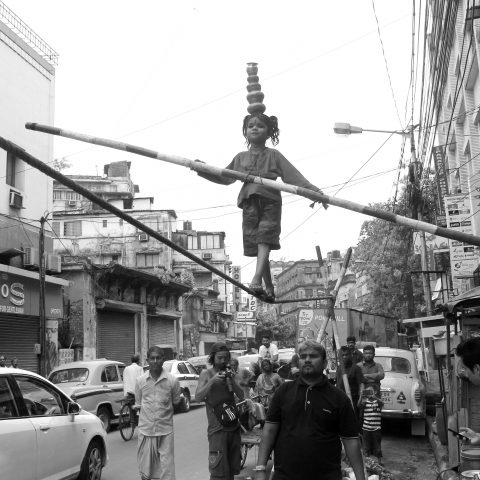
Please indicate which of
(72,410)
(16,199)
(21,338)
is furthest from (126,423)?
(16,199)

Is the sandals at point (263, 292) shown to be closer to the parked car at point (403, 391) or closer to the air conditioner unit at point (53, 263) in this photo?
the parked car at point (403, 391)

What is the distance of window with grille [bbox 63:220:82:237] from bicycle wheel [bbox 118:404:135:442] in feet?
94.0

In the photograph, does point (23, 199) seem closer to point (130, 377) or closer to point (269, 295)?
point (130, 377)

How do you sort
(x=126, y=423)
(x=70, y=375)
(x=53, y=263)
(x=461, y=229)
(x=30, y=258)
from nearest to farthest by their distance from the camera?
(x=126, y=423), (x=70, y=375), (x=461, y=229), (x=30, y=258), (x=53, y=263)

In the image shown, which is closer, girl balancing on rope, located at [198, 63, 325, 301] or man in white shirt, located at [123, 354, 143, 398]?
girl balancing on rope, located at [198, 63, 325, 301]

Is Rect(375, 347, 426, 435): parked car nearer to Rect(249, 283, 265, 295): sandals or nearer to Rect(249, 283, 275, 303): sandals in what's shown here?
Rect(249, 283, 275, 303): sandals

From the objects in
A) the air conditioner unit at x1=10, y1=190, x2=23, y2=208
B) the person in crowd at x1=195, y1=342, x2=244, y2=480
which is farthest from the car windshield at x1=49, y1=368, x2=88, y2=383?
the person in crowd at x1=195, y1=342, x2=244, y2=480

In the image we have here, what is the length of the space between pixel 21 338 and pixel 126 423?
7.84 meters

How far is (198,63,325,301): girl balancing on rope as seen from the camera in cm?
413

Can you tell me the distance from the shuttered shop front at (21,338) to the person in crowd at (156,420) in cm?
1339

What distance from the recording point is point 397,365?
13.0 metres

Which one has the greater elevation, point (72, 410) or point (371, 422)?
point (72, 410)

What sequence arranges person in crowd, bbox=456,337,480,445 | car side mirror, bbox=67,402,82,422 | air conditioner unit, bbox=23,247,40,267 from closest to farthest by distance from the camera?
person in crowd, bbox=456,337,480,445
car side mirror, bbox=67,402,82,422
air conditioner unit, bbox=23,247,40,267

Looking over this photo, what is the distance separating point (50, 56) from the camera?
830 inches
